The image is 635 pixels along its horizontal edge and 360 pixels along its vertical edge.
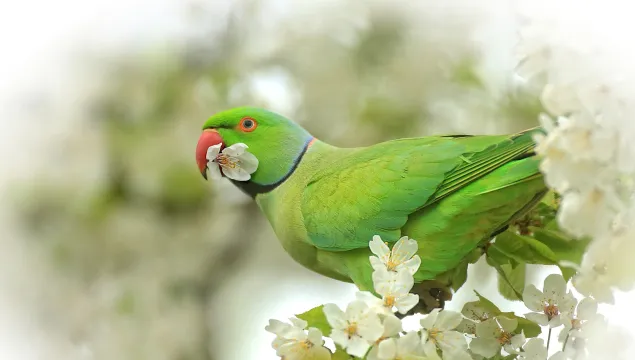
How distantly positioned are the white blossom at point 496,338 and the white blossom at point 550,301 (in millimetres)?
20

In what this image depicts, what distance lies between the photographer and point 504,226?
0.52 metres

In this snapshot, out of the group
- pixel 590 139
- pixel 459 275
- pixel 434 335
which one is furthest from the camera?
pixel 459 275

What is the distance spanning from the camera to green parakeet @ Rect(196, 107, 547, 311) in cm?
49

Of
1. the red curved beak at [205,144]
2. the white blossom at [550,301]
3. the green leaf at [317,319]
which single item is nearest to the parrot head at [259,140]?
the red curved beak at [205,144]

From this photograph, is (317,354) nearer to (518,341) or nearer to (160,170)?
(518,341)

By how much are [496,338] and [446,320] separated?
0.07 meters

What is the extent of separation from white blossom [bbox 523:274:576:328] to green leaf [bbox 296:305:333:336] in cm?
17

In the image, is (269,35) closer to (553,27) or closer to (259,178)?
(259,178)

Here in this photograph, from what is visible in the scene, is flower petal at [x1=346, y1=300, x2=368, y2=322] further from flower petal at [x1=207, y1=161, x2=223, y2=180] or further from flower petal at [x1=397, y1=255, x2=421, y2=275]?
flower petal at [x1=207, y1=161, x2=223, y2=180]

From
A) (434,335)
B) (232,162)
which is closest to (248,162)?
(232,162)

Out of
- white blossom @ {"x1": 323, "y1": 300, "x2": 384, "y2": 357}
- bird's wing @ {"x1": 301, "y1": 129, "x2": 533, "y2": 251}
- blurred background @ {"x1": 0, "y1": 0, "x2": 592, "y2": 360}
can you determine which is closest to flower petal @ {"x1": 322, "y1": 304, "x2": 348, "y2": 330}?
white blossom @ {"x1": 323, "y1": 300, "x2": 384, "y2": 357}

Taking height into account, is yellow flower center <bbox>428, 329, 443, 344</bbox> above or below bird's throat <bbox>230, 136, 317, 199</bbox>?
below

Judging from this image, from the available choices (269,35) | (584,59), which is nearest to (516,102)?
A: (269,35)

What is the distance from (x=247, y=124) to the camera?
634mm
